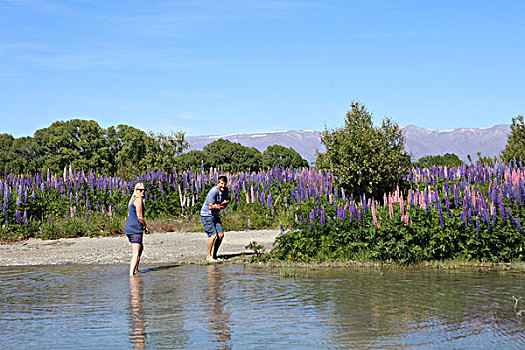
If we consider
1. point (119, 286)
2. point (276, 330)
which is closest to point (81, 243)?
point (119, 286)

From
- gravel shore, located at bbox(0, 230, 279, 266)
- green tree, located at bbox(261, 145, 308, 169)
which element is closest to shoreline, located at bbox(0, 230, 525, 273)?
gravel shore, located at bbox(0, 230, 279, 266)

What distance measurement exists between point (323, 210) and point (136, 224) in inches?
154

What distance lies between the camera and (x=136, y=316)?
7648 millimetres

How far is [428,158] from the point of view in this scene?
30547 millimetres

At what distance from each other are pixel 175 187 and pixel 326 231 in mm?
8571

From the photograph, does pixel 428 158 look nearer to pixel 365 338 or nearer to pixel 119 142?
pixel 365 338

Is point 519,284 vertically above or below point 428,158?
below

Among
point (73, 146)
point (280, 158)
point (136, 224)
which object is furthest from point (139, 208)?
point (73, 146)

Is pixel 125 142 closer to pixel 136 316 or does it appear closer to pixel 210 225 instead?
pixel 210 225

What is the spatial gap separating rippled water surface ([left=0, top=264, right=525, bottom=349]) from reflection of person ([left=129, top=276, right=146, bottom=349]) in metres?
0.01

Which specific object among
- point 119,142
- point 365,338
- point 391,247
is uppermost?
point 119,142

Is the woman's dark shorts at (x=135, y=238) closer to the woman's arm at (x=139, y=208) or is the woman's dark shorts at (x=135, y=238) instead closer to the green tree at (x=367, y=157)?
the woman's arm at (x=139, y=208)

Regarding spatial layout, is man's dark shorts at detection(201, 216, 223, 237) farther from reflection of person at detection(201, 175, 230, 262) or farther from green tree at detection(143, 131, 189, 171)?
green tree at detection(143, 131, 189, 171)

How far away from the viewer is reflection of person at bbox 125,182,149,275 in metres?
11.1
